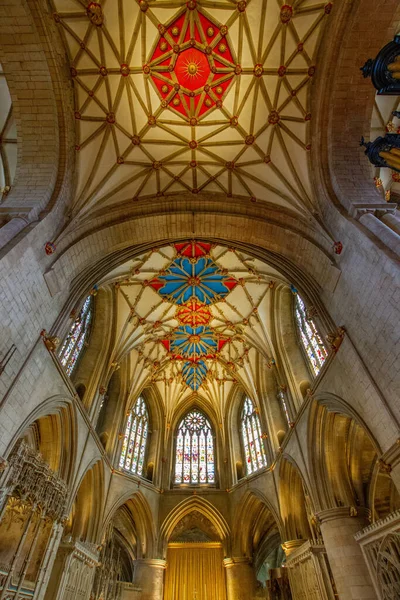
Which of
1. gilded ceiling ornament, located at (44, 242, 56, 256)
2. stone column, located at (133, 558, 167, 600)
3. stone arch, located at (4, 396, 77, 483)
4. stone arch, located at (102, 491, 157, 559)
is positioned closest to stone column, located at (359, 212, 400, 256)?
gilded ceiling ornament, located at (44, 242, 56, 256)

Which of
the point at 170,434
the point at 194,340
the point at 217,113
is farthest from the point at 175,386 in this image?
the point at 217,113

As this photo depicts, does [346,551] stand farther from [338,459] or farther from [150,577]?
[150,577]

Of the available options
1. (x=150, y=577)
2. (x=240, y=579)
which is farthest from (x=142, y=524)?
(x=240, y=579)

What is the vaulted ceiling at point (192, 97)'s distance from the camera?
339 inches

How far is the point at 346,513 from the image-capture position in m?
9.31

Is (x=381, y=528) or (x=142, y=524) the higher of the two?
(x=142, y=524)

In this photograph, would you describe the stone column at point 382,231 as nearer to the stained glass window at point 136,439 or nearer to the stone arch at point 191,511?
the stained glass window at point 136,439

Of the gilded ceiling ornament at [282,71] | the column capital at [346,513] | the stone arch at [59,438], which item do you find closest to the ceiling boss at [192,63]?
the gilded ceiling ornament at [282,71]

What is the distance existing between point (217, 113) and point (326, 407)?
31.9ft

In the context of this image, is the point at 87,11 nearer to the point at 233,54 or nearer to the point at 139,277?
the point at 233,54

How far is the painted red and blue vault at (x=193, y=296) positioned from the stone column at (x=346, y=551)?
9.14 m

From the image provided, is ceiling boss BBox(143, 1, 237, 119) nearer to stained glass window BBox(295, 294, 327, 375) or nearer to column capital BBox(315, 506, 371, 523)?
stained glass window BBox(295, 294, 327, 375)

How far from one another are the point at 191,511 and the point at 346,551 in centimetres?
1033

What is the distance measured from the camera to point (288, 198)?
1066 centimetres
